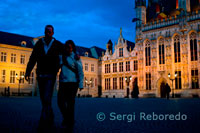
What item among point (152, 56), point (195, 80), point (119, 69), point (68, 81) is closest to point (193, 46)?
point (195, 80)

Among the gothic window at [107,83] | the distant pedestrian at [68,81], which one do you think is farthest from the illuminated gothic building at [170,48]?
the distant pedestrian at [68,81]

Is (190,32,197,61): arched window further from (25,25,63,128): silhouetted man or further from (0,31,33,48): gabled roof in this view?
(25,25,63,128): silhouetted man

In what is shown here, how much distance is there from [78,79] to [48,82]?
0.84 m

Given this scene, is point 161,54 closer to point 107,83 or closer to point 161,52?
point 161,52

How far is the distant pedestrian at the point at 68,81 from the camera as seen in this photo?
5309 millimetres

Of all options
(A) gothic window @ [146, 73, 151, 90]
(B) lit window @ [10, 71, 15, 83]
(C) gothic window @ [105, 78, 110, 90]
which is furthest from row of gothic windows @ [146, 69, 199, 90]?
(B) lit window @ [10, 71, 15, 83]

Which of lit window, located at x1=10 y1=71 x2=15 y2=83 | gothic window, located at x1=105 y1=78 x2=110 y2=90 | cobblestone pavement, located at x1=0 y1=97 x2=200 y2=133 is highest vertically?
lit window, located at x1=10 y1=71 x2=15 y2=83

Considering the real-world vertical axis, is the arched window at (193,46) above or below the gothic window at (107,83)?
above

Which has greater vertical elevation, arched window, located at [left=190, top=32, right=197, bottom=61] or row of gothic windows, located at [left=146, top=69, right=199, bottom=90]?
arched window, located at [left=190, top=32, right=197, bottom=61]

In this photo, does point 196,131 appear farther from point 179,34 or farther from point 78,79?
point 179,34

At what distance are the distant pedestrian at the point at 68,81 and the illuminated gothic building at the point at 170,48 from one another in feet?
99.9

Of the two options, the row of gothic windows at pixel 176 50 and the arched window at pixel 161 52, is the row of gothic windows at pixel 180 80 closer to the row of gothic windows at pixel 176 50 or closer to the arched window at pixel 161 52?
the row of gothic windows at pixel 176 50

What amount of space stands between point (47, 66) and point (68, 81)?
65 centimetres

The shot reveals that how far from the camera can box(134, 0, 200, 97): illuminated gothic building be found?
37.1 meters
